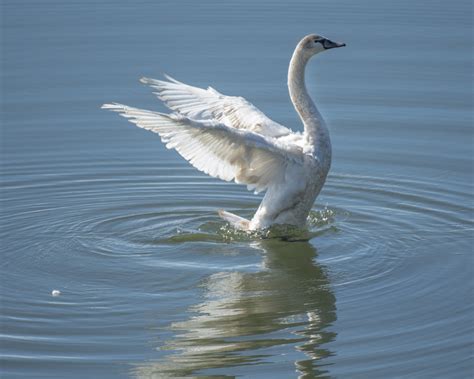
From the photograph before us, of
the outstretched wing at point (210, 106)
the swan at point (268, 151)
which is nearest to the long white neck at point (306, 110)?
the swan at point (268, 151)

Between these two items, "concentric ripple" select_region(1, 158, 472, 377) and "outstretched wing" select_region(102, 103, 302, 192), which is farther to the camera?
"outstretched wing" select_region(102, 103, 302, 192)

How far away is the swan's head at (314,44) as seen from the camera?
13.4 meters

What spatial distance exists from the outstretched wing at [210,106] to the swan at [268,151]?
0.09 m


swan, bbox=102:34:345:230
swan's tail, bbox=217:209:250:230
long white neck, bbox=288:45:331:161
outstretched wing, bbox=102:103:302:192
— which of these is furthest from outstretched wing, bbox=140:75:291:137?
swan's tail, bbox=217:209:250:230

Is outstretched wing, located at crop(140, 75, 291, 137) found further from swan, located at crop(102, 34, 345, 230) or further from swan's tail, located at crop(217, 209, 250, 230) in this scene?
swan's tail, located at crop(217, 209, 250, 230)

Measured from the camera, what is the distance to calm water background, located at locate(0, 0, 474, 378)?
1051 cm

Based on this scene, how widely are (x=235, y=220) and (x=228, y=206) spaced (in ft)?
3.75

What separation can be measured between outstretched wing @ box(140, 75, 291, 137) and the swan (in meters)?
0.09

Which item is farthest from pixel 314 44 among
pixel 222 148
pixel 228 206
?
pixel 228 206

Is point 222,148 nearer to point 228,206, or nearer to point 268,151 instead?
point 268,151

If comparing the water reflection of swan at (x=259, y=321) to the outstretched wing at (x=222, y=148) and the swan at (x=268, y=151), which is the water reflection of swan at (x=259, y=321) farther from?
the outstretched wing at (x=222, y=148)

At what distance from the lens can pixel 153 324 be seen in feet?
35.9

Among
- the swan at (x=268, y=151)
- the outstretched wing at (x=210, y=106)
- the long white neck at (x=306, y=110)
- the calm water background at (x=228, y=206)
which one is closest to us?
the calm water background at (x=228, y=206)

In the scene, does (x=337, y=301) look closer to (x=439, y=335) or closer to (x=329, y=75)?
(x=439, y=335)
